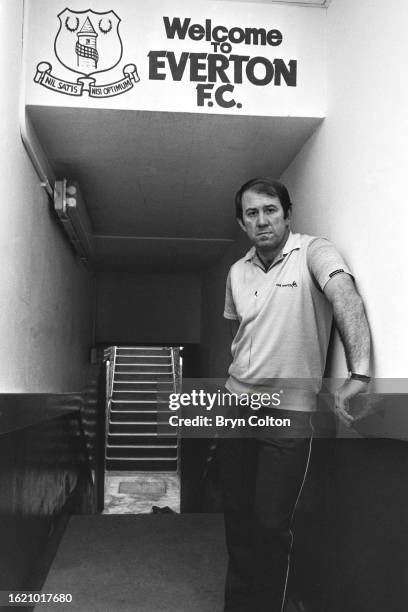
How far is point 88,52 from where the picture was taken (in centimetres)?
Answer: 237

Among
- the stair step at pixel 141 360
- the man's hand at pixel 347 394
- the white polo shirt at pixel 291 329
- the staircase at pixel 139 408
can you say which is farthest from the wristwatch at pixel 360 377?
the stair step at pixel 141 360

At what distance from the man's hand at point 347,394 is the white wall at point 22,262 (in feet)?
4.04

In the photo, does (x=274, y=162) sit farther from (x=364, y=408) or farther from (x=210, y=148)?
(x=364, y=408)

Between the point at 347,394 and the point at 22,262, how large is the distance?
4.82ft

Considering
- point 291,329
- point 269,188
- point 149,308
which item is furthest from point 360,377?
point 149,308

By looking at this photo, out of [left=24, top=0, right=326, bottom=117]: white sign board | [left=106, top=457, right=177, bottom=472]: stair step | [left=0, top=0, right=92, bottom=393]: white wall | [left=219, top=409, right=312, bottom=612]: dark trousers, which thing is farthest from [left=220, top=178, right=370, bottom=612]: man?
[left=106, top=457, right=177, bottom=472]: stair step

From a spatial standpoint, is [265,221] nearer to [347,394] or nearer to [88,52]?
[347,394]

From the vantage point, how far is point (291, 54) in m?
2.41

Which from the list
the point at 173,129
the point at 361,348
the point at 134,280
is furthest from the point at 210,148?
the point at 134,280

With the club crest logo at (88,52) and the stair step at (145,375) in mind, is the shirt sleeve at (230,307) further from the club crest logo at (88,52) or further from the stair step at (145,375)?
the stair step at (145,375)

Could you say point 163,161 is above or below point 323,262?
above

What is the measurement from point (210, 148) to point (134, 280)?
476 centimetres

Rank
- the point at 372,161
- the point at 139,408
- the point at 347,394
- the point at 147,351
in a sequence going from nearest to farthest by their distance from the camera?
the point at 347,394
the point at 372,161
the point at 139,408
the point at 147,351

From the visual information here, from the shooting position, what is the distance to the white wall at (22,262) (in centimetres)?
205
